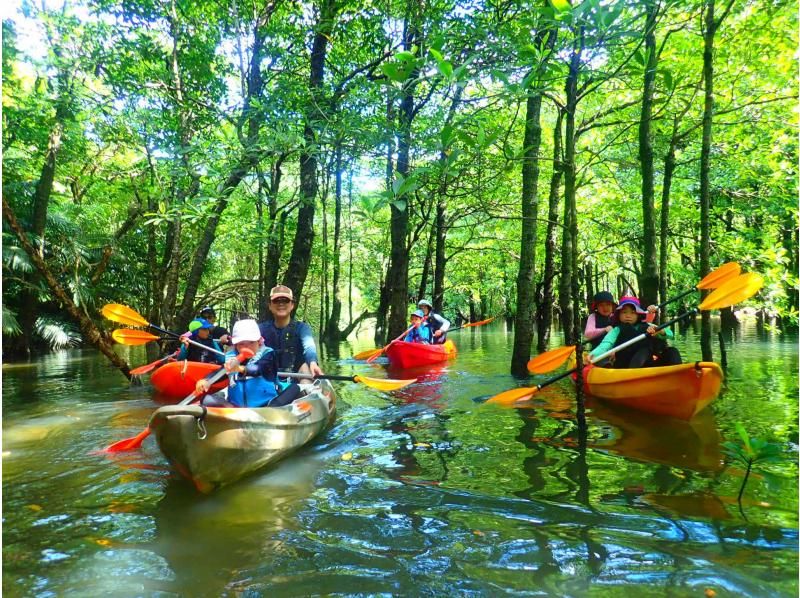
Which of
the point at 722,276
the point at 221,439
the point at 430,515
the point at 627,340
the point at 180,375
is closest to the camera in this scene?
the point at 430,515

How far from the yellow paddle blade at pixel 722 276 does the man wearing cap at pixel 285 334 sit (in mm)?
4901

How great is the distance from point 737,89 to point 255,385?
41.0 ft

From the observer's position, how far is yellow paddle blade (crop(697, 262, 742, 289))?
559cm

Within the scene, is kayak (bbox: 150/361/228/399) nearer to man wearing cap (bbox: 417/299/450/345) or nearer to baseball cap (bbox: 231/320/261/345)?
baseball cap (bbox: 231/320/261/345)

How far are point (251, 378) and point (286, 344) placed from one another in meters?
1.41

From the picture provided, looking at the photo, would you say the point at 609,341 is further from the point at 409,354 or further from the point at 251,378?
the point at 409,354

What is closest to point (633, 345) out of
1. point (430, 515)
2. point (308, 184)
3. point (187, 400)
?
point (430, 515)

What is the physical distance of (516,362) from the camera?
10461 mm

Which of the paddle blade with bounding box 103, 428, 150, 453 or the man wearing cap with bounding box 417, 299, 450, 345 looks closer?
the paddle blade with bounding box 103, 428, 150, 453

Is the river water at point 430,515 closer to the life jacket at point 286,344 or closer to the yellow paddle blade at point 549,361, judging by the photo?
the yellow paddle blade at point 549,361

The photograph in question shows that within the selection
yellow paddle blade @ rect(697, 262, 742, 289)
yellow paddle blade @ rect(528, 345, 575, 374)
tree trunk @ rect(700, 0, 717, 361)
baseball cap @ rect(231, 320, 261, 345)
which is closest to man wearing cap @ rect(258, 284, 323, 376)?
baseball cap @ rect(231, 320, 261, 345)

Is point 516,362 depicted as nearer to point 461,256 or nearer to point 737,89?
point 737,89

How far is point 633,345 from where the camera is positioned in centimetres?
757

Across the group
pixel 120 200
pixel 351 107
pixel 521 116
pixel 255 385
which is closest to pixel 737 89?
pixel 521 116
